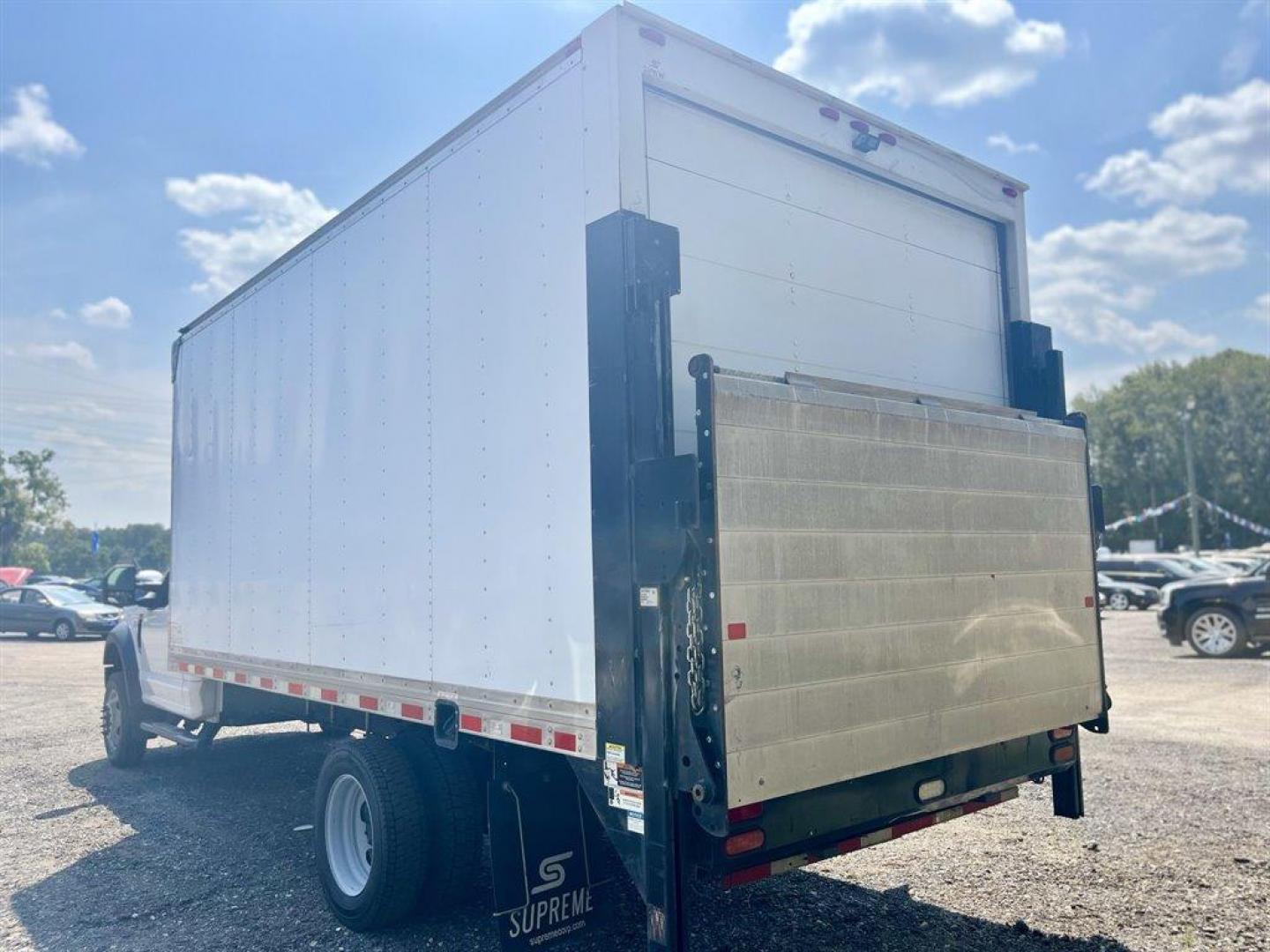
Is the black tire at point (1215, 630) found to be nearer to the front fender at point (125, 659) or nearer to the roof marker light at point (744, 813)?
the roof marker light at point (744, 813)

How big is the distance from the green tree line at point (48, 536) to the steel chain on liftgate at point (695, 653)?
5183cm

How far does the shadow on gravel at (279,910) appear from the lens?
4293 millimetres

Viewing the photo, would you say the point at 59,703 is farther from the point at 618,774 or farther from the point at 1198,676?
the point at 1198,676

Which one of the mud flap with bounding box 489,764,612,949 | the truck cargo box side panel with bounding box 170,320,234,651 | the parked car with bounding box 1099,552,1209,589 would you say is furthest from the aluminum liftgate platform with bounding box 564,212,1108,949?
the parked car with bounding box 1099,552,1209,589

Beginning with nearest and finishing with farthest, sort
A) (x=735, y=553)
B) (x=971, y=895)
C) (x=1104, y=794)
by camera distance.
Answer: (x=735, y=553) < (x=971, y=895) < (x=1104, y=794)

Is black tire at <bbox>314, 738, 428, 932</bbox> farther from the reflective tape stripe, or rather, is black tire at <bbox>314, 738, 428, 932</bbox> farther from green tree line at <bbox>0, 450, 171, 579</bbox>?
green tree line at <bbox>0, 450, 171, 579</bbox>

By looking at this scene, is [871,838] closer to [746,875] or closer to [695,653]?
[746,875]

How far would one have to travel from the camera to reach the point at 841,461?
3.40 meters

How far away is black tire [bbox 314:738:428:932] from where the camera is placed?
13.8 ft

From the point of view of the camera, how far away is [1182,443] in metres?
61.1

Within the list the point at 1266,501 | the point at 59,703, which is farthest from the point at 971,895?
the point at 1266,501

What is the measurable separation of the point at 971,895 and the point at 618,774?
271 centimetres

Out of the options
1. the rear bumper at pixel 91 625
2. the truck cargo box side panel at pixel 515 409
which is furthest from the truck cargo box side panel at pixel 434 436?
the rear bumper at pixel 91 625

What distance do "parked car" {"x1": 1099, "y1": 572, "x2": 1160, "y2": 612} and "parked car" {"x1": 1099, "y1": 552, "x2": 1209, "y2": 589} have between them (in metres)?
0.26
